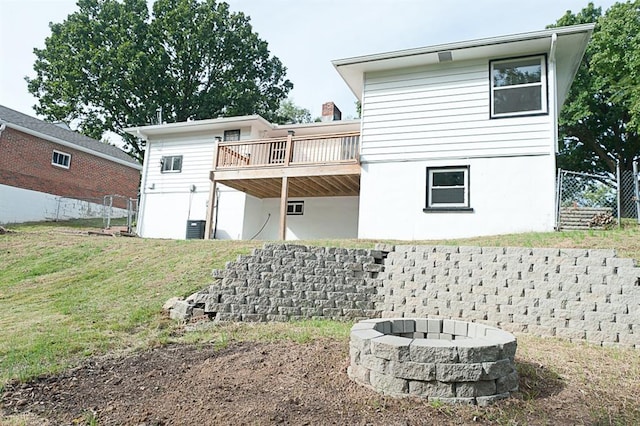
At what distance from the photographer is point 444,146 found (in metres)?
10.0

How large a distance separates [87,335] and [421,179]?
26.0ft

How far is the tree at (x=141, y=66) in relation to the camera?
25.8m

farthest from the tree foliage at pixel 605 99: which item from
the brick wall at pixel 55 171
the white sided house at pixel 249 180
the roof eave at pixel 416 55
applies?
the brick wall at pixel 55 171

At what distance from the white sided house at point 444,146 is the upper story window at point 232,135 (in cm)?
196

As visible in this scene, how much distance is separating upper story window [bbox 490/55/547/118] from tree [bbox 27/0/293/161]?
2101 cm

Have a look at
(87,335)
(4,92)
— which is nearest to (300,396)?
(87,335)

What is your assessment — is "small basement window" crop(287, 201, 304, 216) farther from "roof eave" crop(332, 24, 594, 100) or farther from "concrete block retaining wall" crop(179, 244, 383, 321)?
"concrete block retaining wall" crop(179, 244, 383, 321)

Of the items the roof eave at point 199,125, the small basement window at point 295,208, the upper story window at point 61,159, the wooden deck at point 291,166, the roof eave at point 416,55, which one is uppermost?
the roof eave at point 416,55

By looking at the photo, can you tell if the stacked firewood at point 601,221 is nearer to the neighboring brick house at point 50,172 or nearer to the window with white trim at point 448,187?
the window with white trim at point 448,187

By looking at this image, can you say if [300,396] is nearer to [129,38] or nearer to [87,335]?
[87,335]

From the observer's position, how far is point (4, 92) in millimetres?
22750

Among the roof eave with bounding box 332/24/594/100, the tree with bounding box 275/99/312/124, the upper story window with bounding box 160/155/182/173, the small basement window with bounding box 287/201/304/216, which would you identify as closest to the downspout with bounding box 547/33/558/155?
the roof eave with bounding box 332/24/594/100

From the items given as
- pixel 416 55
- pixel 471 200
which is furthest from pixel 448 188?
pixel 416 55

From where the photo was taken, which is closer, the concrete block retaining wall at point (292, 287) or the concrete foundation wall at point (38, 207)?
the concrete block retaining wall at point (292, 287)
